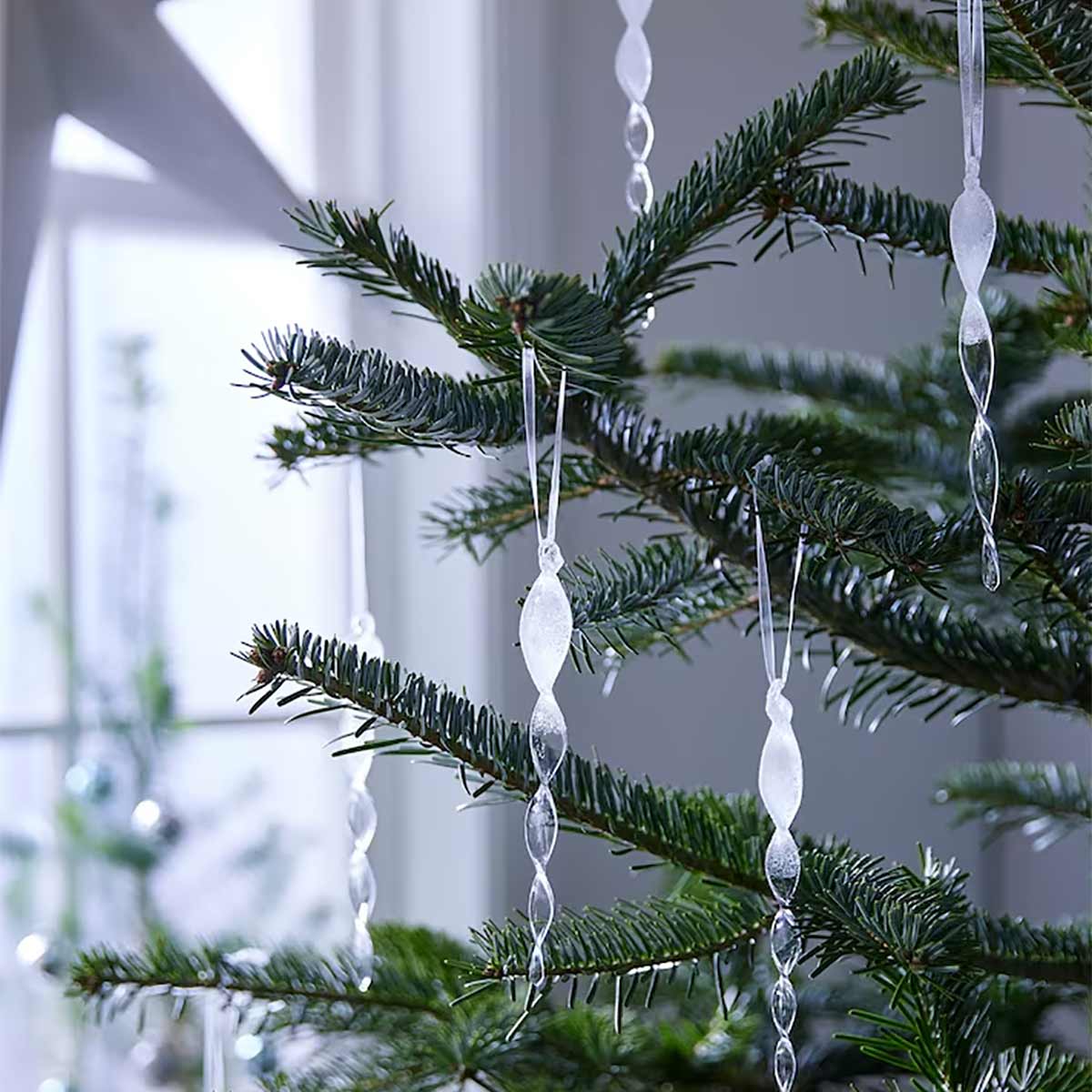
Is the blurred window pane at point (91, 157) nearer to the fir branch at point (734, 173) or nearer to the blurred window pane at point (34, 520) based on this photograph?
the blurred window pane at point (34, 520)

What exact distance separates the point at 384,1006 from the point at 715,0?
3.23 ft

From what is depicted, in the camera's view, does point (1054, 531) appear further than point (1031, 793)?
No

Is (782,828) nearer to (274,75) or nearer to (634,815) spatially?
(634,815)

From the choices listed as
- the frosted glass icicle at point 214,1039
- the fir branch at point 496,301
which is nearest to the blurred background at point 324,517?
the frosted glass icicle at point 214,1039

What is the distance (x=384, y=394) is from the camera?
373mm

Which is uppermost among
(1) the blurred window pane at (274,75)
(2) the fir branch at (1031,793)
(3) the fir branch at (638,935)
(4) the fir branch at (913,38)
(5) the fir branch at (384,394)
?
(1) the blurred window pane at (274,75)

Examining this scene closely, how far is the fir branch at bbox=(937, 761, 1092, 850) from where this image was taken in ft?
2.12

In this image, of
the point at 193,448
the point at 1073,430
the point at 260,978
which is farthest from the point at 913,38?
the point at 193,448

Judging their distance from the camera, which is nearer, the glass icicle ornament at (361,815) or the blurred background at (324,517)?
the glass icicle ornament at (361,815)

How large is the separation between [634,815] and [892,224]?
212mm

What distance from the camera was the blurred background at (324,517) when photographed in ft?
3.92

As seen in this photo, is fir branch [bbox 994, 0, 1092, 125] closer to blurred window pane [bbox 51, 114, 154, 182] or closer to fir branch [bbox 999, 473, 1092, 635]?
fir branch [bbox 999, 473, 1092, 635]

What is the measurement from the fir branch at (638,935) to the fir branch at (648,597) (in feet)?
0.25

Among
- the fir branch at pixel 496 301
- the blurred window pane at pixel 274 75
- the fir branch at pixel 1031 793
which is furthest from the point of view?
the blurred window pane at pixel 274 75
